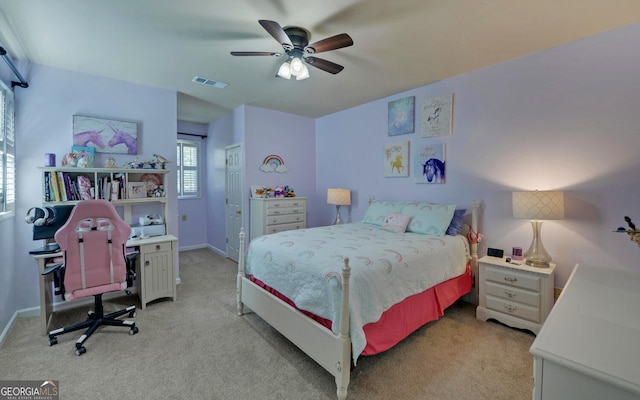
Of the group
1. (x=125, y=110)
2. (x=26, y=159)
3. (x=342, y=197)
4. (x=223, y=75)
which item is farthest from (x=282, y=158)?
(x=26, y=159)

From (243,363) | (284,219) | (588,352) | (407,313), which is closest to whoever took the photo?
(588,352)

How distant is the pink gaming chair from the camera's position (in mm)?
2189

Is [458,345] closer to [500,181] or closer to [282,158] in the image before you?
[500,181]

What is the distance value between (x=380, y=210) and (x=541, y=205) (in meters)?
1.75

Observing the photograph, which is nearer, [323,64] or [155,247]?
[323,64]

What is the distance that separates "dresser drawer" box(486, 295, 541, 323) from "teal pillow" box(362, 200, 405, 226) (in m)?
1.39

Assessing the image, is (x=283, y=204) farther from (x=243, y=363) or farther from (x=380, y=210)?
(x=243, y=363)

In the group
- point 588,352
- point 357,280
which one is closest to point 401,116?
point 357,280

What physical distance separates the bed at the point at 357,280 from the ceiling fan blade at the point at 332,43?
1636mm

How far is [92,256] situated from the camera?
2.28 metres

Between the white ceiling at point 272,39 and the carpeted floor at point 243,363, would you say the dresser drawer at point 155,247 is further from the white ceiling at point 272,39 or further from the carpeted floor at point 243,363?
the white ceiling at point 272,39

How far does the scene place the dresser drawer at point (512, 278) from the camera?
2.46m

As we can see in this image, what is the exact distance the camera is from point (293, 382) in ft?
6.09

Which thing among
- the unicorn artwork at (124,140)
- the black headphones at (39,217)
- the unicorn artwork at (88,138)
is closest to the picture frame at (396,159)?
the unicorn artwork at (124,140)
